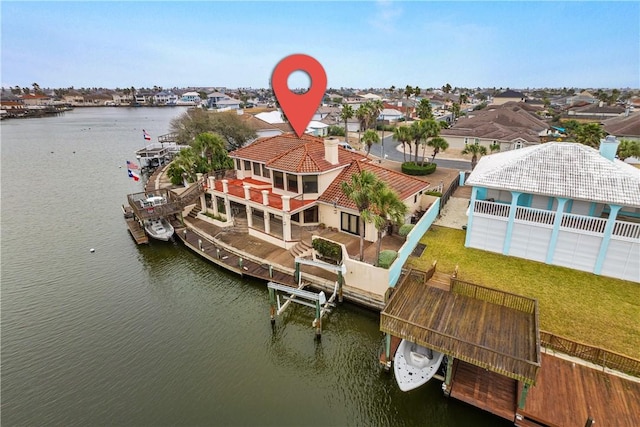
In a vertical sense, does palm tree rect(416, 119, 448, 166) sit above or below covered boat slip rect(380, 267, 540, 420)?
above

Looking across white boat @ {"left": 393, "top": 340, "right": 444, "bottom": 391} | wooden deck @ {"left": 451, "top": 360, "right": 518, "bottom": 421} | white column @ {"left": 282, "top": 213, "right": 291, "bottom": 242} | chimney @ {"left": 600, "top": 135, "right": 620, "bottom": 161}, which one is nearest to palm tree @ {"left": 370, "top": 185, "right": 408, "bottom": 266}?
white boat @ {"left": 393, "top": 340, "right": 444, "bottom": 391}

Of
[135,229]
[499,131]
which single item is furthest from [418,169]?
[135,229]

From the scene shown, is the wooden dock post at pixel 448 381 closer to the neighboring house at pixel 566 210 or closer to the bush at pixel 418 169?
the neighboring house at pixel 566 210

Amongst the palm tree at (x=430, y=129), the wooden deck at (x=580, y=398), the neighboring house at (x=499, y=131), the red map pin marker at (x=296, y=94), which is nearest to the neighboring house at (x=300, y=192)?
the red map pin marker at (x=296, y=94)

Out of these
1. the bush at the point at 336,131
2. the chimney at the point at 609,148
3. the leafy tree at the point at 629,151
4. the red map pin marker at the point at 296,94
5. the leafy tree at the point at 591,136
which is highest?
the red map pin marker at the point at 296,94

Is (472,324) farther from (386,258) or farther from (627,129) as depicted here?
(627,129)

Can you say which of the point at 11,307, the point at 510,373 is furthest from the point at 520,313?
the point at 11,307

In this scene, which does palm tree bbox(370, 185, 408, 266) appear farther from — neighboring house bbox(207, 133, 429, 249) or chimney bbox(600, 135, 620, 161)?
chimney bbox(600, 135, 620, 161)
